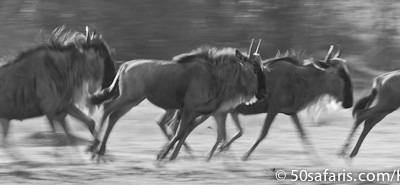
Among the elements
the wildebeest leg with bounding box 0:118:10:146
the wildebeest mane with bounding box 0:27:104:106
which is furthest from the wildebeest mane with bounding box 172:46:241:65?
the wildebeest leg with bounding box 0:118:10:146

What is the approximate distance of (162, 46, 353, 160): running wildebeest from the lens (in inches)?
433

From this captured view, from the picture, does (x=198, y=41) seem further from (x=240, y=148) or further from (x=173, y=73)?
(x=173, y=73)

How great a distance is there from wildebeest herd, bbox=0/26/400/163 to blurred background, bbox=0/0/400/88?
509 inches

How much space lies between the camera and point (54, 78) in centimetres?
998

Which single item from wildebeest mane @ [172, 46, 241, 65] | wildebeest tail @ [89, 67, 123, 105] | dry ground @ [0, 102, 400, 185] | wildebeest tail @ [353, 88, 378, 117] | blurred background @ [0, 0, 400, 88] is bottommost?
blurred background @ [0, 0, 400, 88]

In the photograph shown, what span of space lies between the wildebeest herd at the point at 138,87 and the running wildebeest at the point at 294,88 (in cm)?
2

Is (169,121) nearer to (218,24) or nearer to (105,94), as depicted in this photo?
(105,94)

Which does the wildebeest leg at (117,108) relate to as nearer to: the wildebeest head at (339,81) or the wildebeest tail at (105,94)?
the wildebeest tail at (105,94)

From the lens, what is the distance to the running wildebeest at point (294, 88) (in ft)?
36.1

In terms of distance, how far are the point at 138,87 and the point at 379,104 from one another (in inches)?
107

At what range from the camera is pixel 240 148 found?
12281 millimetres

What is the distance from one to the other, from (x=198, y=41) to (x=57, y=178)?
52.4 feet

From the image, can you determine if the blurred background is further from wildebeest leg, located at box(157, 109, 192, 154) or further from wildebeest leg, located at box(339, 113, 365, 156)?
wildebeest leg, located at box(339, 113, 365, 156)

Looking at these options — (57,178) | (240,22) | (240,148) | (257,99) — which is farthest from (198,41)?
(57,178)
